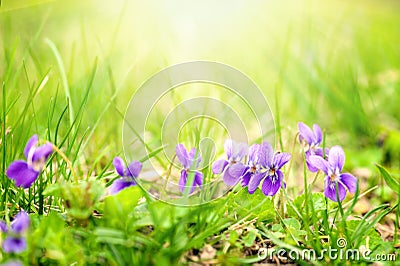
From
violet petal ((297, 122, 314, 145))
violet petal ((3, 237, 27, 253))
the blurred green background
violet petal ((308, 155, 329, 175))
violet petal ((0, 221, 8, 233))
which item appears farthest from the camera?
the blurred green background

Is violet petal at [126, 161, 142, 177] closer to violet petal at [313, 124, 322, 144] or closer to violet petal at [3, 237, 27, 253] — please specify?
violet petal at [3, 237, 27, 253]

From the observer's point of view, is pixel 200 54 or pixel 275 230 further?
pixel 200 54

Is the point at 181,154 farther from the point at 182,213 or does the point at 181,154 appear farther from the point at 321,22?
the point at 321,22

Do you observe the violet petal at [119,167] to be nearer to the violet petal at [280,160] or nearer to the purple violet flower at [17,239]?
the purple violet flower at [17,239]

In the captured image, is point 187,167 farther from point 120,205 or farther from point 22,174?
point 22,174

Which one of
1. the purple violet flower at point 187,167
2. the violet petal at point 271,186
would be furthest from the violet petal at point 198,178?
the violet petal at point 271,186

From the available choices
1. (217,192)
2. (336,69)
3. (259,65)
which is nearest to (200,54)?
(259,65)

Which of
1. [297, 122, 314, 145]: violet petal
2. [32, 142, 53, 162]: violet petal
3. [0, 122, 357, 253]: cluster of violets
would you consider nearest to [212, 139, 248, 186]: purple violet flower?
[0, 122, 357, 253]: cluster of violets
